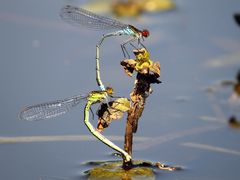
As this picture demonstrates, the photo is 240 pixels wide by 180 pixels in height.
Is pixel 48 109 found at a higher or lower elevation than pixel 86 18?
lower

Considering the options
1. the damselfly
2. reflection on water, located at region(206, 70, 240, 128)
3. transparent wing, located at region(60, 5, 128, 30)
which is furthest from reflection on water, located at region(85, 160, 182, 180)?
transparent wing, located at region(60, 5, 128, 30)

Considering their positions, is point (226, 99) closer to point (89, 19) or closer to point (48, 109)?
point (89, 19)

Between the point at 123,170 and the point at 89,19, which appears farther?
the point at 89,19

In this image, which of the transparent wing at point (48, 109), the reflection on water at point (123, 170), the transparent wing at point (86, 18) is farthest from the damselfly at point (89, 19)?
the reflection on water at point (123, 170)

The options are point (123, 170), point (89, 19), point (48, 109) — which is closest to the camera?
point (123, 170)

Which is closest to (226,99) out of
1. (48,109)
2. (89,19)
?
(89,19)

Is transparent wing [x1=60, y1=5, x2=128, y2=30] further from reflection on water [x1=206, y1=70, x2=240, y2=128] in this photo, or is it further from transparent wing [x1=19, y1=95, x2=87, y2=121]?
reflection on water [x1=206, y1=70, x2=240, y2=128]

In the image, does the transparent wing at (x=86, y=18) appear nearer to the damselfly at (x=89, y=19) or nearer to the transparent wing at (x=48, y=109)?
the damselfly at (x=89, y=19)

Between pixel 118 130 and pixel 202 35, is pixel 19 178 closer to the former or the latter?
pixel 118 130
